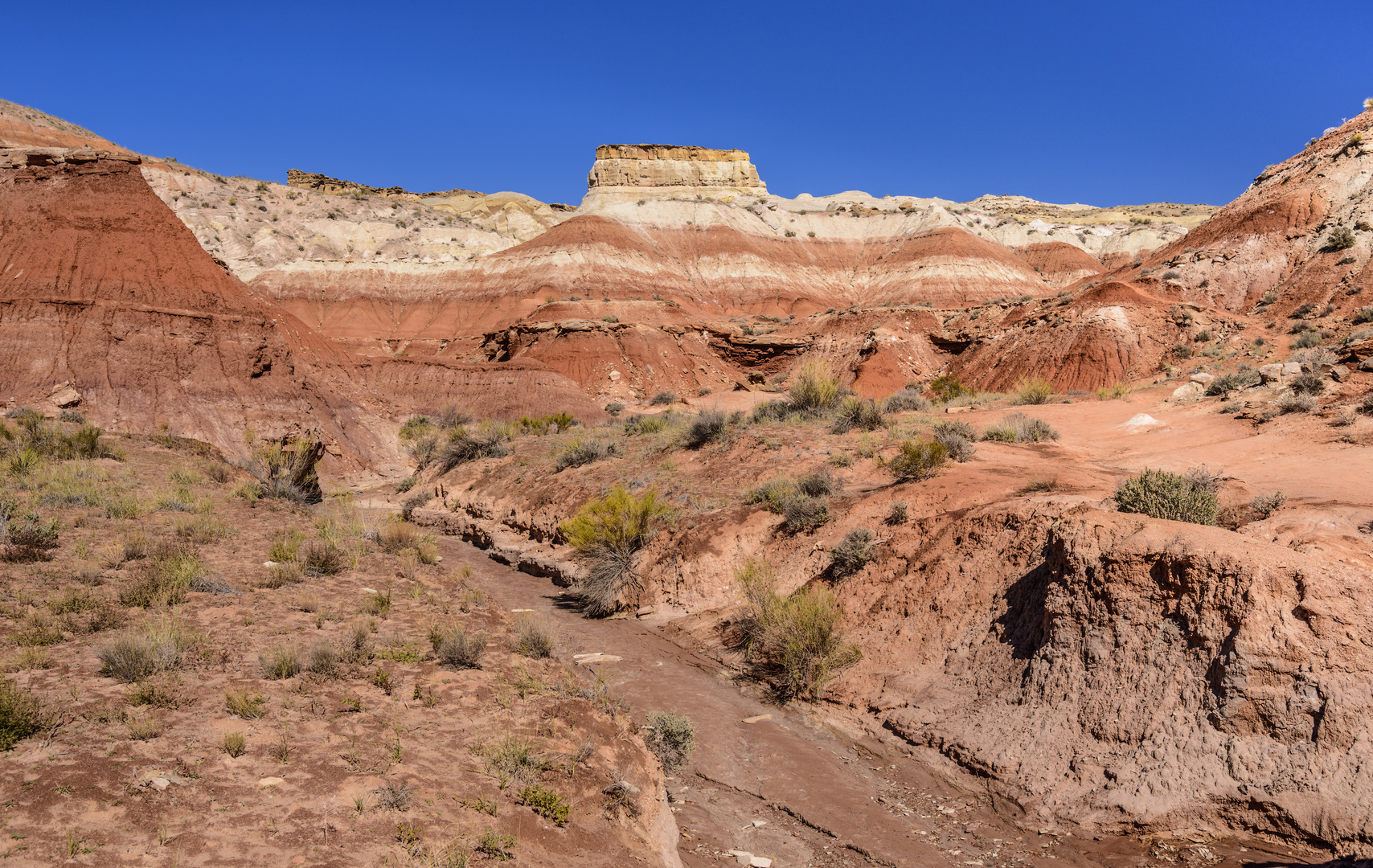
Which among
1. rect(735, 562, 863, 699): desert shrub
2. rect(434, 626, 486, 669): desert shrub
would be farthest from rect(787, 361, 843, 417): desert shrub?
rect(434, 626, 486, 669): desert shrub

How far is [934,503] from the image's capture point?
37.7 feet

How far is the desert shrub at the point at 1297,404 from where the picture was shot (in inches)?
533

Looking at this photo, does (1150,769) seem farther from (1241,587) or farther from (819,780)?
(819,780)

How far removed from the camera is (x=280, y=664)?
6078 millimetres

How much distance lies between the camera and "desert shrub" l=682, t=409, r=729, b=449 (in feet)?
59.5

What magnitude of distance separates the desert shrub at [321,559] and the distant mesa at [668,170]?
345ft

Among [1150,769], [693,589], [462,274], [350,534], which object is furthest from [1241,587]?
[462,274]

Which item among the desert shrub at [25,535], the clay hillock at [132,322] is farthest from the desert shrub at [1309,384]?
the clay hillock at [132,322]

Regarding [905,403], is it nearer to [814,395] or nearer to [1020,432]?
[814,395]

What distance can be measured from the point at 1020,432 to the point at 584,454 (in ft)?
35.9

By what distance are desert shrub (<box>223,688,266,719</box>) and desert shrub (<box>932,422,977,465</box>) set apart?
11.1 meters

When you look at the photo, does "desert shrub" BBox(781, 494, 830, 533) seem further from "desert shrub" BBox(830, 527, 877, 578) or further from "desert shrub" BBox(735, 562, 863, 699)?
"desert shrub" BBox(735, 562, 863, 699)

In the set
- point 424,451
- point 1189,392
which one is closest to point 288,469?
point 424,451

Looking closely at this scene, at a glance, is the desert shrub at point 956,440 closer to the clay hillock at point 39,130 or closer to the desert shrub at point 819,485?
the desert shrub at point 819,485
